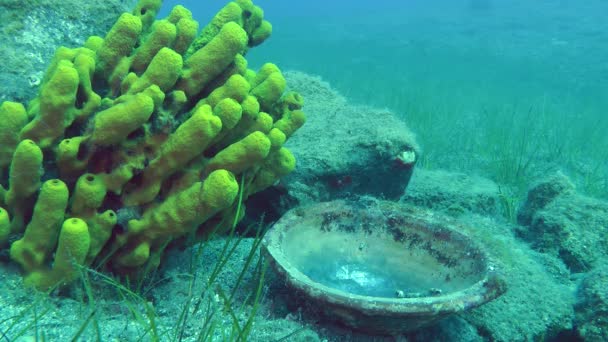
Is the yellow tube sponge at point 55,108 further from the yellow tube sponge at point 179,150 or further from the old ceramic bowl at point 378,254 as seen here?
the old ceramic bowl at point 378,254

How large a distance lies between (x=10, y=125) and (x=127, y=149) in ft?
1.83

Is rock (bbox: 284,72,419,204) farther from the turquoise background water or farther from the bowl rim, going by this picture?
the turquoise background water

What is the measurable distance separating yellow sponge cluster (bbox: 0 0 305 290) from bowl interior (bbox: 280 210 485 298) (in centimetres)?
60

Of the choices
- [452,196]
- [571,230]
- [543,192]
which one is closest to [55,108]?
[452,196]

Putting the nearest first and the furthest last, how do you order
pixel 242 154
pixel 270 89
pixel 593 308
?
pixel 242 154 → pixel 270 89 → pixel 593 308

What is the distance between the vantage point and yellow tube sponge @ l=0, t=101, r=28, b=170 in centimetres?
216

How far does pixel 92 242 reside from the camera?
2.18 metres

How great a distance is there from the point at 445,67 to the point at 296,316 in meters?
23.7

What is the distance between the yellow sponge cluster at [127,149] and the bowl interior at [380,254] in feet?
1.96

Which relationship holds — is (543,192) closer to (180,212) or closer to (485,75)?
(180,212)

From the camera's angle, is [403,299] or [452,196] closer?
[403,299]

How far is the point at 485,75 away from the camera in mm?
22547

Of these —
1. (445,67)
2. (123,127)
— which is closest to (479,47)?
(445,67)

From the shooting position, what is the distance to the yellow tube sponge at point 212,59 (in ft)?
7.77
